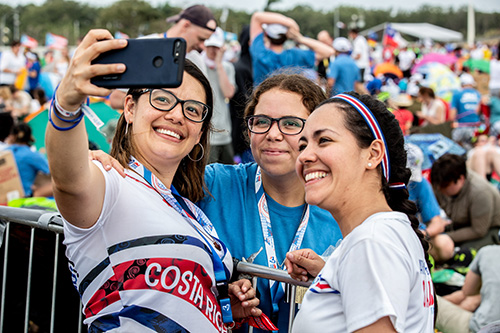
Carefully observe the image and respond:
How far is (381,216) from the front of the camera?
166 cm

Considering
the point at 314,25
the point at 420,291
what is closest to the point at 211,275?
the point at 420,291

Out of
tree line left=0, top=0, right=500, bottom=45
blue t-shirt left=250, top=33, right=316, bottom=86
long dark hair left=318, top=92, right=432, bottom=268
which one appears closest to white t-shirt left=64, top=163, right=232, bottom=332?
long dark hair left=318, top=92, right=432, bottom=268

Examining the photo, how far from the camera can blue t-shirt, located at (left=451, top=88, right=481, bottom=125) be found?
1244cm

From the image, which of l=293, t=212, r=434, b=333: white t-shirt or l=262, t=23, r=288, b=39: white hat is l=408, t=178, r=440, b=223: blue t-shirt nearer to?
l=262, t=23, r=288, b=39: white hat

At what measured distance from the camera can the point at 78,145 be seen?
1571 millimetres

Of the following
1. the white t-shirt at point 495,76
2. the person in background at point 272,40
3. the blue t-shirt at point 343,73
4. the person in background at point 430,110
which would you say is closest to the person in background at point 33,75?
the blue t-shirt at point 343,73

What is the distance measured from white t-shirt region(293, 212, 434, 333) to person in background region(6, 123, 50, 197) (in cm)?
541

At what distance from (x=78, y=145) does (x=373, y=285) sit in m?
0.94

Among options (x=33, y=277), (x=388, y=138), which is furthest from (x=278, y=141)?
(x=33, y=277)

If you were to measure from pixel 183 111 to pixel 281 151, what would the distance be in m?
0.62

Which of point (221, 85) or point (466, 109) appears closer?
point (221, 85)

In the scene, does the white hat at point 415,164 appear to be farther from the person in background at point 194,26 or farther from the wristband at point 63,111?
the wristband at point 63,111

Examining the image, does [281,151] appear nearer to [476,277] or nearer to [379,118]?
[379,118]

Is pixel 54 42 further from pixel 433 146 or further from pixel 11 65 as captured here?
pixel 433 146
